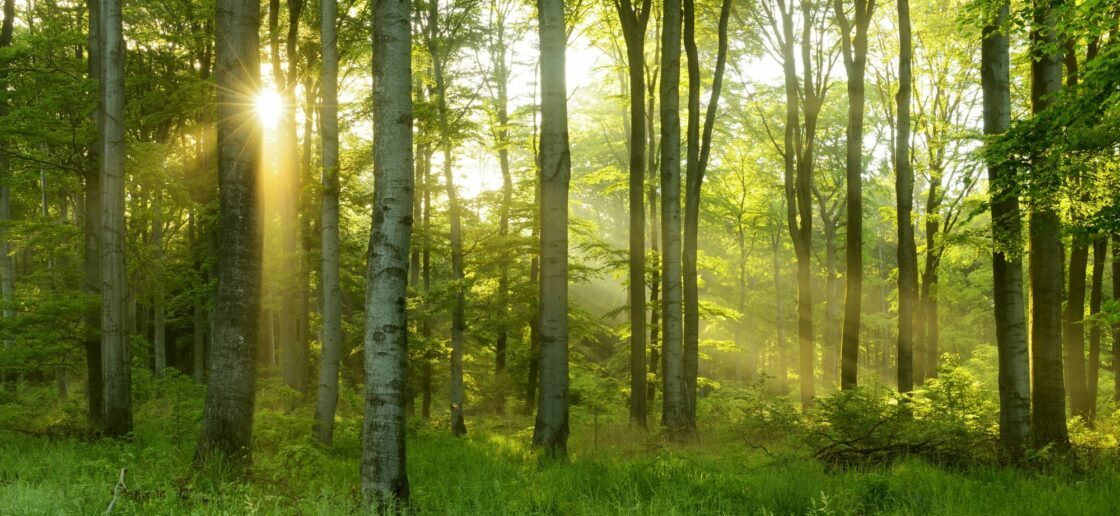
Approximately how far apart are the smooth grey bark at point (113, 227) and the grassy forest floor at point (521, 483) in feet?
2.68

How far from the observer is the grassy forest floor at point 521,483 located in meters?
5.43

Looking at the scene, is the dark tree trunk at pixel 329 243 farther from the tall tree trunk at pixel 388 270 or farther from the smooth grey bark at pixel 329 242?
the tall tree trunk at pixel 388 270

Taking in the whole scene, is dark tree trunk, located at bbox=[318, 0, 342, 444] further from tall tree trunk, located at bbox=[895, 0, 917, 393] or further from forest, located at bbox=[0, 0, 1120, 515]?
tall tree trunk, located at bbox=[895, 0, 917, 393]

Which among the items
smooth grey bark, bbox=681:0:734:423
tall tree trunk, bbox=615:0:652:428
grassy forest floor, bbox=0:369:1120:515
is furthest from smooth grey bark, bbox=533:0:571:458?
smooth grey bark, bbox=681:0:734:423

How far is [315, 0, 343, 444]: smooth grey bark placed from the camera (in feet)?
33.0

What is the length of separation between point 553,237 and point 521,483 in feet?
11.1

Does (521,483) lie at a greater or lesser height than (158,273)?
lesser

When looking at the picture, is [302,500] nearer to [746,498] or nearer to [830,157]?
[746,498]

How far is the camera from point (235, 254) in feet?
25.1

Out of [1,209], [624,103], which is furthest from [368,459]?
[1,209]

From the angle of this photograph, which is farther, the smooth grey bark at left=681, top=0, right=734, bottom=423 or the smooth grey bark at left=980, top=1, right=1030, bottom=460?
the smooth grey bark at left=681, top=0, right=734, bottom=423

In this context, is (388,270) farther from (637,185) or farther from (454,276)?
(454,276)

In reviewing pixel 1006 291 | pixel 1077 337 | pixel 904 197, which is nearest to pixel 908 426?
pixel 1006 291

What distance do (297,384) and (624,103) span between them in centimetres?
1103
